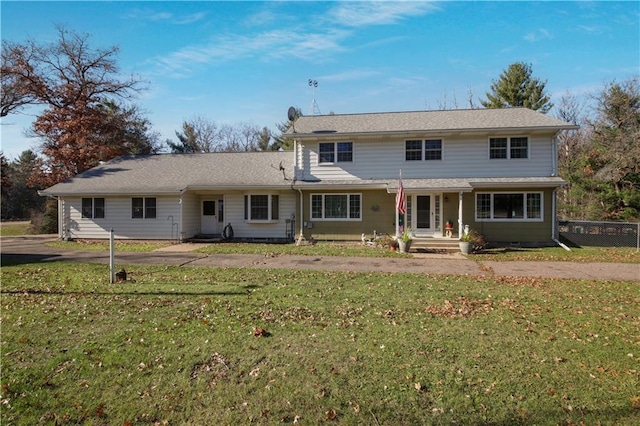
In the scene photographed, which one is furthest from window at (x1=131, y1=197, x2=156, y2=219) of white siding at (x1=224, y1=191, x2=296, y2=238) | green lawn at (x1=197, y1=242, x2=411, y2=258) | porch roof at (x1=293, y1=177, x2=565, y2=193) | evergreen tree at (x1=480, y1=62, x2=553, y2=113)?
evergreen tree at (x1=480, y1=62, x2=553, y2=113)

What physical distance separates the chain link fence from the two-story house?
6.89 ft

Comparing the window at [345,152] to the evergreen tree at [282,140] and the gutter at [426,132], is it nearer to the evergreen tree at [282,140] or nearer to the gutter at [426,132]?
the gutter at [426,132]

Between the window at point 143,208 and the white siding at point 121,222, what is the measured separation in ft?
0.60

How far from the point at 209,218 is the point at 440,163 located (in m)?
12.6

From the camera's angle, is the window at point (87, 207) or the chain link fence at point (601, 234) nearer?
the chain link fence at point (601, 234)

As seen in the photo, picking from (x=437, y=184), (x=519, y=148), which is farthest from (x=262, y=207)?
(x=519, y=148)

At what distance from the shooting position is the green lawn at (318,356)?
353cm

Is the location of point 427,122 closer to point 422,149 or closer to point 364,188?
point 422,149

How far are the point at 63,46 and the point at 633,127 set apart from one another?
135ft

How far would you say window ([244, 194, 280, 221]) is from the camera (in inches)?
729

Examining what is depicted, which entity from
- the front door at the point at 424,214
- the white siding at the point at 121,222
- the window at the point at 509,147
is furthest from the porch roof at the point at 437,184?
the white siding at the point at 121,222

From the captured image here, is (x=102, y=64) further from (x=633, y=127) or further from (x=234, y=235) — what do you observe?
(x=633, y=127)

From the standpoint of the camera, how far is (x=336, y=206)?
17.9 meters

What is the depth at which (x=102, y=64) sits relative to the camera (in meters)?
28.8
